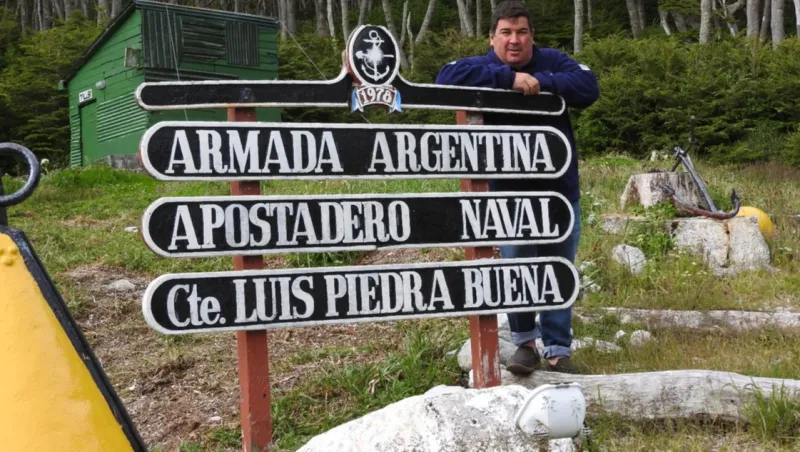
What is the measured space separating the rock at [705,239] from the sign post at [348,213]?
4.05 metres

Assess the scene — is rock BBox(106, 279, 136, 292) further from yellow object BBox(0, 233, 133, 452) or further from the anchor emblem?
yellow object BBox(0, 233, 133, 452)

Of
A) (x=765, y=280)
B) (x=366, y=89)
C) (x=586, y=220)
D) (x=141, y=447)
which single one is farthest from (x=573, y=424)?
(x=586, y=220)

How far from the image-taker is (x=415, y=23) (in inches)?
1622

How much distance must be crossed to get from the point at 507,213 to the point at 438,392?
1.13m

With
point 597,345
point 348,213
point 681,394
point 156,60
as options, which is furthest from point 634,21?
point 348,213

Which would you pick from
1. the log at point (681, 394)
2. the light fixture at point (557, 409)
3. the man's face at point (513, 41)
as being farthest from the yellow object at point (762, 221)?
the light fixture at point (557, 409)

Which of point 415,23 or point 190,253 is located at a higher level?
point 415,23

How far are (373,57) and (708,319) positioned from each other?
130 inches

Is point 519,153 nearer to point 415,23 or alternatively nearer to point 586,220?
point 586,220

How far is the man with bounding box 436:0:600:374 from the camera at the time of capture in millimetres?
3701

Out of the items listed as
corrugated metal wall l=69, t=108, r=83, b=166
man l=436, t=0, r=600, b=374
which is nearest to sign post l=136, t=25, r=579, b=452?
man l=436, t=0, r=600, b=374

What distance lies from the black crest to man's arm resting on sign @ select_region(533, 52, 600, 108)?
0.79 meters

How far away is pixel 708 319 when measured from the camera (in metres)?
5.33

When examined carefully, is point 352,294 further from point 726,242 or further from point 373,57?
point 726,242
